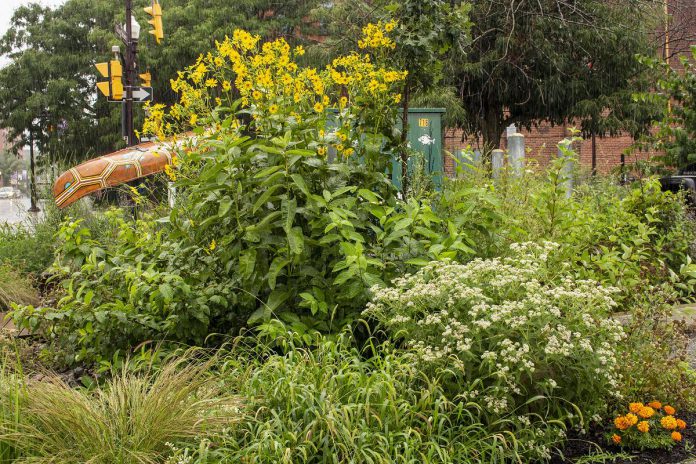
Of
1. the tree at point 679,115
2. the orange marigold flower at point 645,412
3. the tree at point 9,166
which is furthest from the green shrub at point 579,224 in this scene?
the tree at point 9,166

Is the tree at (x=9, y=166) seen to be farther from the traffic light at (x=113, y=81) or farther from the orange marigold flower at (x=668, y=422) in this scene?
the orange marigold flower at (x=668, y=422)

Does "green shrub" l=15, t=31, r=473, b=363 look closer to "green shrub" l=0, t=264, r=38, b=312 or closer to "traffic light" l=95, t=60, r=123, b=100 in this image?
"green shrub" l=0, t=264, r=38, b=312

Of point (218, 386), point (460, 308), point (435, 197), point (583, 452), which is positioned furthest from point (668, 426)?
point (435, 197)

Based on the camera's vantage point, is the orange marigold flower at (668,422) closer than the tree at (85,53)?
Yes

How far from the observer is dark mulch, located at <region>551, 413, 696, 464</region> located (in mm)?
3412

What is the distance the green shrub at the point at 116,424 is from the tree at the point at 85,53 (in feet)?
88.4

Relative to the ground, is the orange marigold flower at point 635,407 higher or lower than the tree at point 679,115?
lower

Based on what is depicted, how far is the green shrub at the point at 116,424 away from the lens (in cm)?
307

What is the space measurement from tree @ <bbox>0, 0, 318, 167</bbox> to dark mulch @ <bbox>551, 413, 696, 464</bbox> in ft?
89.3

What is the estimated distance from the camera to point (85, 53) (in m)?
35.9

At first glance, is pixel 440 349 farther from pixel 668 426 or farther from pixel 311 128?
pixel 311 128

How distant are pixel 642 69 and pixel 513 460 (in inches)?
783

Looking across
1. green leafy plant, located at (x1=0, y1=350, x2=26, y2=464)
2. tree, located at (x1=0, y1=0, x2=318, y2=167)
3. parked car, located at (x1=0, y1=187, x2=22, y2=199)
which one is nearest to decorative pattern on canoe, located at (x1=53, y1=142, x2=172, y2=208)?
parked car, located at (x1=0, y1=187, x2=22, y2=199)

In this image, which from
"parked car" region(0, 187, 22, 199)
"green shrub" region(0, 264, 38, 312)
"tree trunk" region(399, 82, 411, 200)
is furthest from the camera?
"parked car" region(0, 187, 22, 199)
